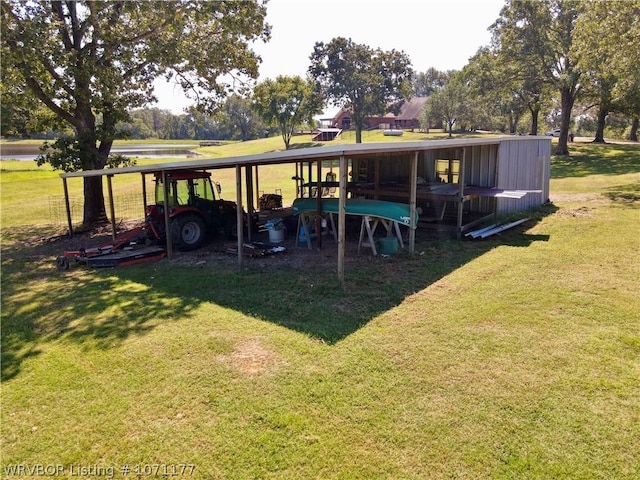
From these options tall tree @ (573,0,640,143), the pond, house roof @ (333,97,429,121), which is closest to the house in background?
house roof @ (333,97,429,121)

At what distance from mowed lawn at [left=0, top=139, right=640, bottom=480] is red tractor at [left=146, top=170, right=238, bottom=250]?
242 centimetres

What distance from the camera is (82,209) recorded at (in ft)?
65.3

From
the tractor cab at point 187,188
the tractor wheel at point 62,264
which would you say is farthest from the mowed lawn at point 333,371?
the tractor cab at point 187,188

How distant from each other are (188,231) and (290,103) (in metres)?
37.3

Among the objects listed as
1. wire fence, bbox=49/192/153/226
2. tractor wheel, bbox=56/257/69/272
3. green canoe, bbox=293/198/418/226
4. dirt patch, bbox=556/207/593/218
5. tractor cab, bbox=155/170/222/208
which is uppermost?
tractor cab, bbox=155/170/222/208

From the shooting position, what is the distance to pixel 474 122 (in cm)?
5400

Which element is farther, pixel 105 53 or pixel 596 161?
pixel 596 161

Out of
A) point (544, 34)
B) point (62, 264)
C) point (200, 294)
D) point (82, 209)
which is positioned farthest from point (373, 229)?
point (544, 34)

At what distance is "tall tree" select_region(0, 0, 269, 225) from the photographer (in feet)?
39.9

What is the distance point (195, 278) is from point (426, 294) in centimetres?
456

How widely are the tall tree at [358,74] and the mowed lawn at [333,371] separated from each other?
45006 millimetres

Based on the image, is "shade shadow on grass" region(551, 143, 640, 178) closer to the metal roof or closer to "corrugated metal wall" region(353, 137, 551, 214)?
"corrugated metal wall" region(353, 137, 551, 214)

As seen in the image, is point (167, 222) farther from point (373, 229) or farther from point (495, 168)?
point (495, 168)

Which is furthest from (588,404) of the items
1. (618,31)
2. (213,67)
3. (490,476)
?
(618,31)
